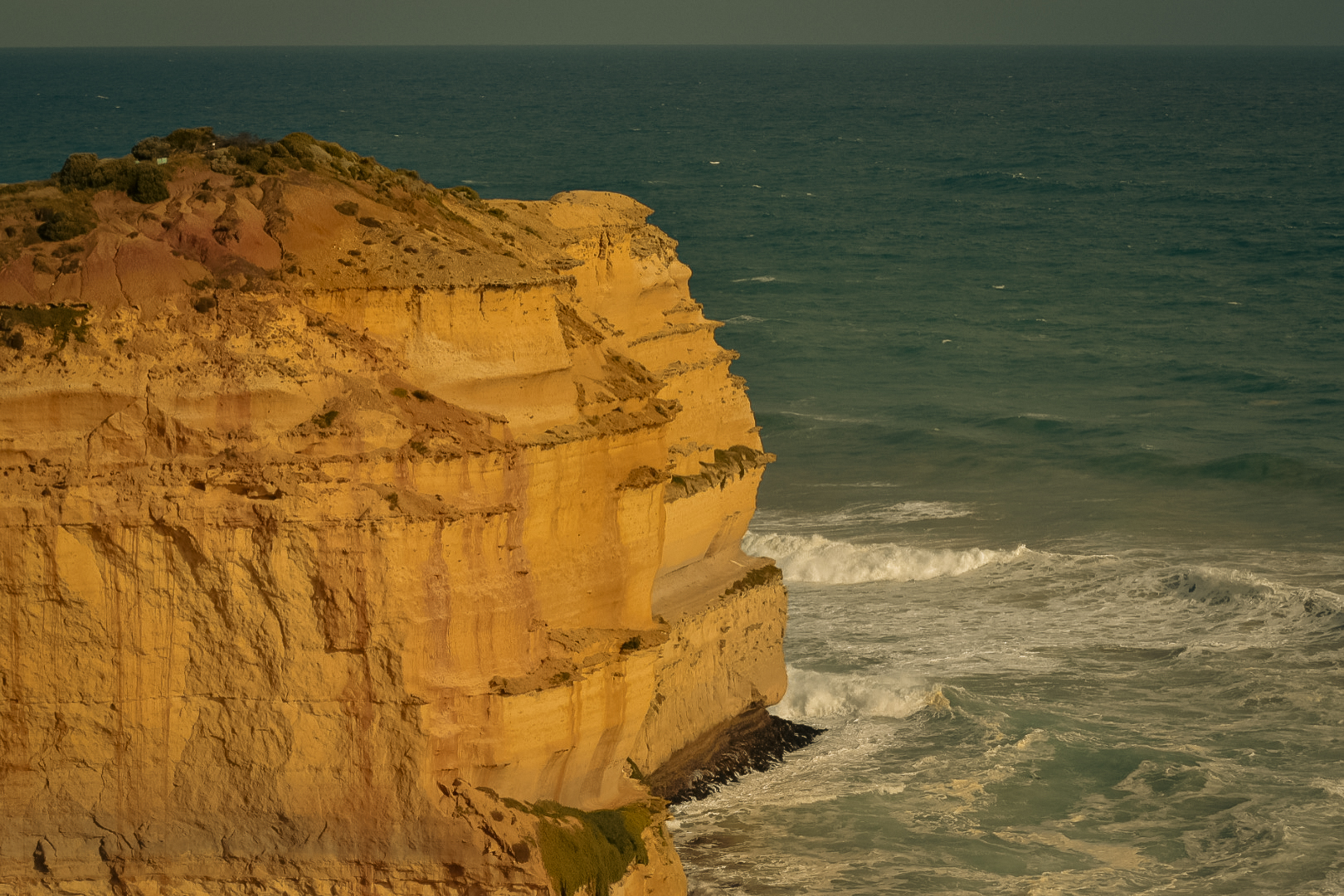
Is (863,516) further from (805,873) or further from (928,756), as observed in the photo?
(805,873)

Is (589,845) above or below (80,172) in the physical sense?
below

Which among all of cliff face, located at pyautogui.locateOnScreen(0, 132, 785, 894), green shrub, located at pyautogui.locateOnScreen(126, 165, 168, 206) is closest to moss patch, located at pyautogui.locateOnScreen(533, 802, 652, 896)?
cliff face, located at pyautogui.locateOnScreen(0, 132, 785, 894)

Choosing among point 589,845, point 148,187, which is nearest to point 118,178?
point 148,187

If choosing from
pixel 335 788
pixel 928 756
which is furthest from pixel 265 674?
pixel 928 756

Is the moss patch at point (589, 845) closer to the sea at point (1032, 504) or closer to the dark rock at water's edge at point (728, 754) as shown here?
the sea at point (1032, 504)

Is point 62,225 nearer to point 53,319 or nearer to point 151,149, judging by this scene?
point 53,319

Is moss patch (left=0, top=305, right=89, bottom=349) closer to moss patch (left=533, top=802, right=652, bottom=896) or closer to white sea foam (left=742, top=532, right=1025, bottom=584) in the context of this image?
moss patch (left=533, top=802, right=652, bottom=896)

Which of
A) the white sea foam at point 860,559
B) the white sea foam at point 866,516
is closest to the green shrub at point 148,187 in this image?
the white sea foam at point 860,559
